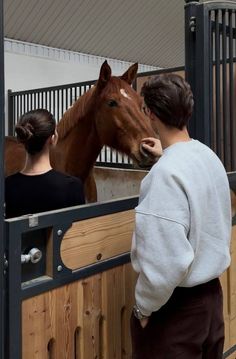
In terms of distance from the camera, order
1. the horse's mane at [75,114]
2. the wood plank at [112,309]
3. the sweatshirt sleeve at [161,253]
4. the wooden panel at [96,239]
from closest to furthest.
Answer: the sweatshirt sleeve at [161,253] < the wooden panel at [96,239] < the wood plank at [112,309] < the horse's mane at [75,114]

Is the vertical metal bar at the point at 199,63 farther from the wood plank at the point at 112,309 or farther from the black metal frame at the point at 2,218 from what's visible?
the black metal frame at the point at 2,218

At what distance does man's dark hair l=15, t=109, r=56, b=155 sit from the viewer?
4.72ft


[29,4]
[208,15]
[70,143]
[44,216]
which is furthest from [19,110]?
[44,216]

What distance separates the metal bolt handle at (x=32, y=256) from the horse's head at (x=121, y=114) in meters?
A: 1.34

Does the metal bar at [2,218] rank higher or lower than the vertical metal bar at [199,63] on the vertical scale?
lower

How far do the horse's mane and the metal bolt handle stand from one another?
160 centimetres

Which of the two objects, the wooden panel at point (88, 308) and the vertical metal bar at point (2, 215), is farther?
the wooden panel at point (88, 308)

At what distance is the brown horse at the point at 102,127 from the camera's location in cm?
245

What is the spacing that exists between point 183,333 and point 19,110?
4454 millimetres

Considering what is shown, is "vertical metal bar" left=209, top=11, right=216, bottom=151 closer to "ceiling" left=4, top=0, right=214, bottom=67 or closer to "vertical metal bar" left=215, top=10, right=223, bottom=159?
"vertical metal bar" left=215, top=10, right=223, bottom=159

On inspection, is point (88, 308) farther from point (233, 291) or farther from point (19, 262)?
point (233, 291)

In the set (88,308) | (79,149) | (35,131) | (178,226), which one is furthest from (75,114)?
(178,226)

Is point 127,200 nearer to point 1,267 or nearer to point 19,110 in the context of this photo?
point 1,267

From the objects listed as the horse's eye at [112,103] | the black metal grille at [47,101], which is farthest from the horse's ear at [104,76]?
the black metal grille at [47,101]
